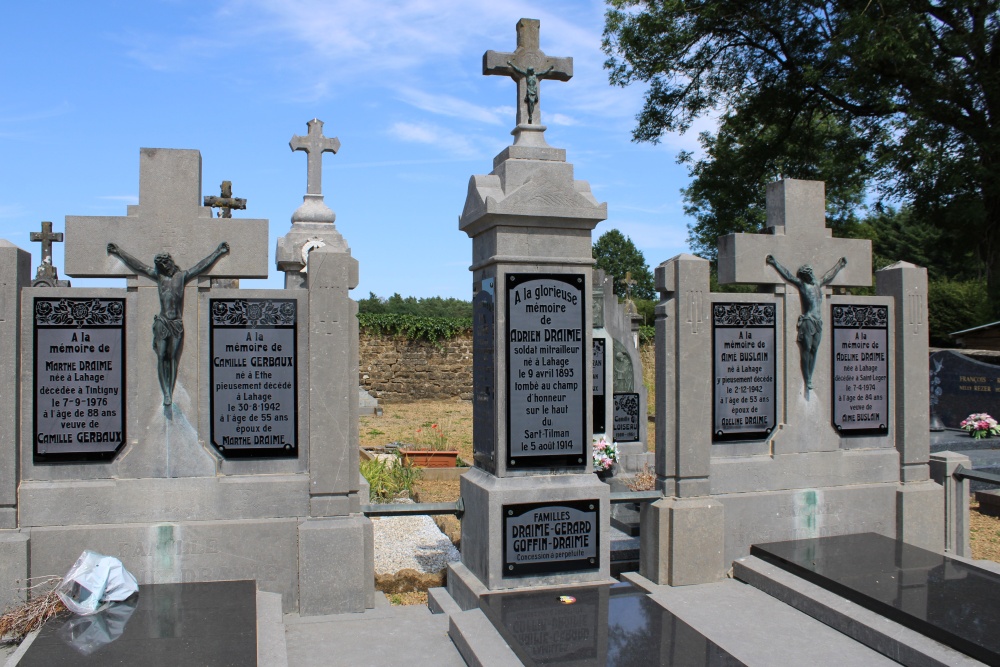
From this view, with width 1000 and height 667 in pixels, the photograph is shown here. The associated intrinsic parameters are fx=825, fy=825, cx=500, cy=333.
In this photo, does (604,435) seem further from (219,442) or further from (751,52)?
(751,52)

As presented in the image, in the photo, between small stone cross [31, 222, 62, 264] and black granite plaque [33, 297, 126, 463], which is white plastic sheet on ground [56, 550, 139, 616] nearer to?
black granite plaque [33, 297, 126, 463]

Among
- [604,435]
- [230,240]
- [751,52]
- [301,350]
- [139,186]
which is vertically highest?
[751,52]

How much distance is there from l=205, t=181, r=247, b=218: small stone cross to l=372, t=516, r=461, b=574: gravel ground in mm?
7271

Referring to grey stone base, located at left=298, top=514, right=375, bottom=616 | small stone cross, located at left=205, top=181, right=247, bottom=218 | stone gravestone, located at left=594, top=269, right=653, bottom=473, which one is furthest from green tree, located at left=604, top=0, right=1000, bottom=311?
grey stone base, located at left=298, top=514, right=375, bottom=616

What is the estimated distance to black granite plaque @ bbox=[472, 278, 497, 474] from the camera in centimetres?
573

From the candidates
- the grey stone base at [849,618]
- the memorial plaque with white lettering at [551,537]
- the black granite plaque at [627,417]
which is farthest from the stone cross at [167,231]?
the black granite plaque at [627,417]

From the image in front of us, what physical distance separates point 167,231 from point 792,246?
16.0 feet

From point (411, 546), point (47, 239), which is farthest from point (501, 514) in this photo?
point (47, 239)

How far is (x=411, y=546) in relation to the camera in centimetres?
788

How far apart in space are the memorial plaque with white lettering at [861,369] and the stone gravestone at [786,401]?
0.01m

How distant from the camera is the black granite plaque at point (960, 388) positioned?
1430 cm

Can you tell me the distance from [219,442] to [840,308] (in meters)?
5.05

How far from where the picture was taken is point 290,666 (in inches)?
185

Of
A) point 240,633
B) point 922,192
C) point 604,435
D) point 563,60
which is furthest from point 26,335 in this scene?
point 922,192
